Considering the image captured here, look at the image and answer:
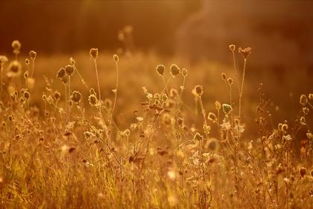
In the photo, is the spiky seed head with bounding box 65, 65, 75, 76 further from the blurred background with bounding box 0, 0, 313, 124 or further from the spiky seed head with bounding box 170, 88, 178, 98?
the blurred background with bounding box 0, 0, 313, 124

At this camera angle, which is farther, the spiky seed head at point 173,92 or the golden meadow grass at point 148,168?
the spiky seed head at point 173,92

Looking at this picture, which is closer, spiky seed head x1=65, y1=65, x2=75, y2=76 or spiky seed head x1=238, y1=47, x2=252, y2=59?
spiky seed head x1=238, y1=47, x2=252, y2=59

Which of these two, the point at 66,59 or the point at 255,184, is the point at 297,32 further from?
the point at 255,184

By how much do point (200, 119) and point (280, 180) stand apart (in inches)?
176

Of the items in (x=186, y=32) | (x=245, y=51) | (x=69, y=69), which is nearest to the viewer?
(x=245, y=51)

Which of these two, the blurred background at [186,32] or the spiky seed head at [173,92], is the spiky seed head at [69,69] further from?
the blurred background at [186,32]

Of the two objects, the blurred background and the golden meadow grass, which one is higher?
the blurred background

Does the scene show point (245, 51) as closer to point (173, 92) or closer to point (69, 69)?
point (173, 92)

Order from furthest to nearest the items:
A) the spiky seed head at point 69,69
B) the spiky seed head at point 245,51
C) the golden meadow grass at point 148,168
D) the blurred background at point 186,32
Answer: the blurred background at point 186,32 → the spiky seed head at point 69,69 → the spiky seed head at point 245,51 → the golden meadow grass at point 148,168

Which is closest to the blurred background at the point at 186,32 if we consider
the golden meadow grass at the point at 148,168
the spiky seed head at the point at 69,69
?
the golden meadow grass at the point at 148,168

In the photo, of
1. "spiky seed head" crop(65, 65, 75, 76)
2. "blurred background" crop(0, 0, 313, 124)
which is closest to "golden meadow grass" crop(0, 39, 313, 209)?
"spiky seed head" crop(65, 65, 75, 76)

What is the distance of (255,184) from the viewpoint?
376cm

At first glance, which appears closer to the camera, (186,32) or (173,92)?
(173,92)

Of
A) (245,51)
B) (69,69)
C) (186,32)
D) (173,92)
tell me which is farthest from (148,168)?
(186,32)
